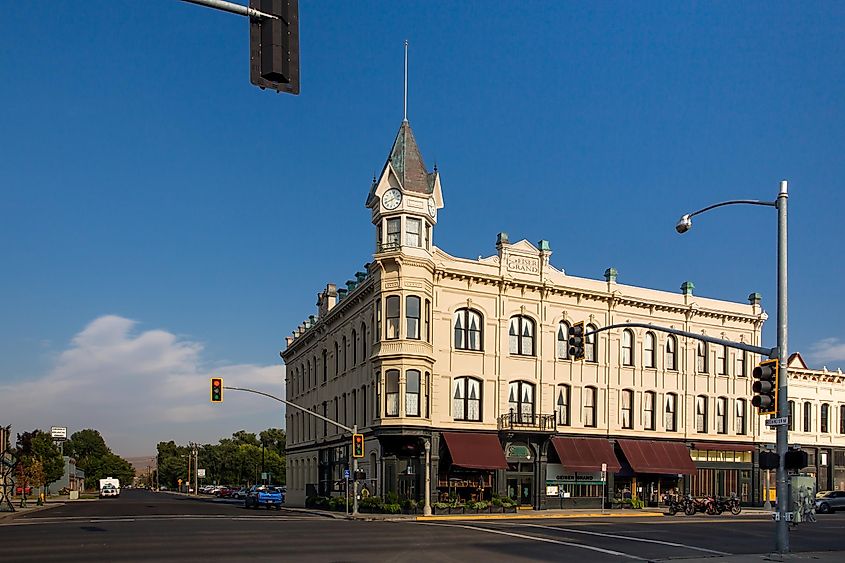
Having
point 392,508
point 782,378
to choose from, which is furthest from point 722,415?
point 782,378

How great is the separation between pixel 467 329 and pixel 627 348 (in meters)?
12.4

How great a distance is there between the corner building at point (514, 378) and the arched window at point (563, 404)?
0.12 m

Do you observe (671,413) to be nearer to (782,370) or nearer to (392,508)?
(392,508)

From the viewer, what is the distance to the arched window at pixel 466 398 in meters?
50.1

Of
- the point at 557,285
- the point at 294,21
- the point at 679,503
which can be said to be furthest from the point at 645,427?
the point at 294,21

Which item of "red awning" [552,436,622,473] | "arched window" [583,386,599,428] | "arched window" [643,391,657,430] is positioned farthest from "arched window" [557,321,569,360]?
"arched window" [643,391,657,430]

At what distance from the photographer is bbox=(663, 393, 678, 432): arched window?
2274 inches

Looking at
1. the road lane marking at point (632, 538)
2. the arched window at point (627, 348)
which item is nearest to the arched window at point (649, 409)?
the arched window at point (627, 348)

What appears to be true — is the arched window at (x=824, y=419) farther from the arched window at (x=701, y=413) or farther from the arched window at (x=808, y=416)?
the arched window at (x=701, y=413)

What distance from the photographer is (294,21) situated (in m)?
9.51

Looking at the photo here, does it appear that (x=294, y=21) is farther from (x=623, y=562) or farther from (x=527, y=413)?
(x=527, y=413)

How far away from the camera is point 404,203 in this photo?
158 ft

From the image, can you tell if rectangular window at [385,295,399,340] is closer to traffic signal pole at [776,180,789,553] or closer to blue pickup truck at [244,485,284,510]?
blue pickup truck at [244,485,284,510]

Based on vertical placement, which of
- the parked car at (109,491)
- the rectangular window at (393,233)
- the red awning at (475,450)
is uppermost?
the rectangular window at (393,233)
